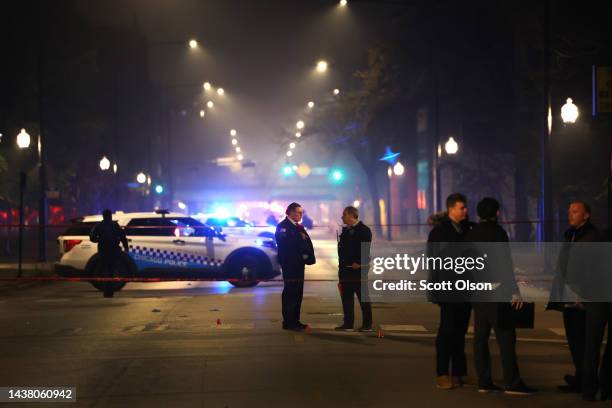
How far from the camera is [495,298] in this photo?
373 inches

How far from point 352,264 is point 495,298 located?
512cm

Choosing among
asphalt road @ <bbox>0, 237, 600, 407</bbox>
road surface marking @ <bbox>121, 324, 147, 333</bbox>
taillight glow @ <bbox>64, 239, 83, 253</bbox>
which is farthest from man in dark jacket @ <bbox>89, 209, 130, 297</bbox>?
road surface marking @ <bbox>121, 324, 147, 333</bbox>

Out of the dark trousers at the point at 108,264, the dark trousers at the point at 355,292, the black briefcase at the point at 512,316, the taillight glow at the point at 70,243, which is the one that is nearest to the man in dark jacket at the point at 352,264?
the dark trousers at the point at 355,292

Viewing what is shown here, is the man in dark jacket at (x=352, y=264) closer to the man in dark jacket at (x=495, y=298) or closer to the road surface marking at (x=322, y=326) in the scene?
the road surface marking at (x=322, y=326)

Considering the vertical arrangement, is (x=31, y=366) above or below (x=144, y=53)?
below

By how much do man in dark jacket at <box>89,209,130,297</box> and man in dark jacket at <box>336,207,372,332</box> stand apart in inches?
306

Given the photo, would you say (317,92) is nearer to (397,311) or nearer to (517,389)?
(397,311)

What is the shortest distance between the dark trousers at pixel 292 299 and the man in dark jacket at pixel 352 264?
0.63 metres

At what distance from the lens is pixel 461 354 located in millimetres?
10258

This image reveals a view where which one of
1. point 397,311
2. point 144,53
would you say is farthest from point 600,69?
point 144,53

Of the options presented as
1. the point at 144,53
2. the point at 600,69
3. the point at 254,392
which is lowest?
the point at 254,392

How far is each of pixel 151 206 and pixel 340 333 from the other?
63.0m

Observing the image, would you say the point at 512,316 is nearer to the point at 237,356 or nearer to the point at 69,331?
the point at 237,356

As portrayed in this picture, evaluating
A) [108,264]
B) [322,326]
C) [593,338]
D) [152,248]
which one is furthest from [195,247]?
[593,338]
